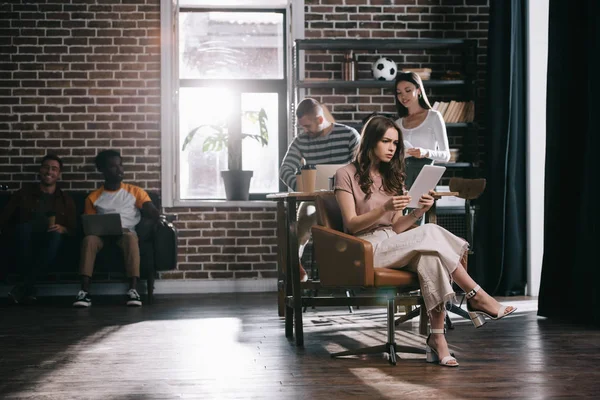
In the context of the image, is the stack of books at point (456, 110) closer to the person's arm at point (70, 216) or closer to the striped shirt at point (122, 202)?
the striped shirt at point (122, 202)

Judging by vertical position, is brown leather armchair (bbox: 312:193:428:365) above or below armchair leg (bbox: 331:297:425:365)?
above

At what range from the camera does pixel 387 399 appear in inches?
99.2

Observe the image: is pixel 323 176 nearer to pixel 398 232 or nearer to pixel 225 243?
pixel 398 232

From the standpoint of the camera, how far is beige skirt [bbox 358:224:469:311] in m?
3.00

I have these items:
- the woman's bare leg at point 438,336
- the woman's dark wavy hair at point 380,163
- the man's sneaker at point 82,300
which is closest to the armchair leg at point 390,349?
→ the woman's bare leg at point 438,336

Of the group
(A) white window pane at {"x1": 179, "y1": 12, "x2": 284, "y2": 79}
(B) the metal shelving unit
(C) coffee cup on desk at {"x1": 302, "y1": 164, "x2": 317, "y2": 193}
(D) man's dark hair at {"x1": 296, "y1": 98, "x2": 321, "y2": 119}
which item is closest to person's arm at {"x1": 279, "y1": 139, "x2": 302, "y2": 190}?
(D) man's dark hair at {"x1": 296, "y1": 98, "x2": 321, "y2": 119}

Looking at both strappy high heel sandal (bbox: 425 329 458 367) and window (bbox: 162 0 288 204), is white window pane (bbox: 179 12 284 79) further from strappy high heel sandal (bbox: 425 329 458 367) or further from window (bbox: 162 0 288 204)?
strappy high heel sandal (bbox: 425 329 458 367)

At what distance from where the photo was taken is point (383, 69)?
254 inches

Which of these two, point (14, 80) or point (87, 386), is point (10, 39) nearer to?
point (14, 80)

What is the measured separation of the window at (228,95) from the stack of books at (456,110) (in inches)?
56.9

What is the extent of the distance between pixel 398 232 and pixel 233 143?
362cm

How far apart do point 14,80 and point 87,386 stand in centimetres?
452

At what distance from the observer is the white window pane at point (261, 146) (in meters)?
6.88

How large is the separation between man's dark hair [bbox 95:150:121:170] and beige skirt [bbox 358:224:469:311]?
3.72 meters
